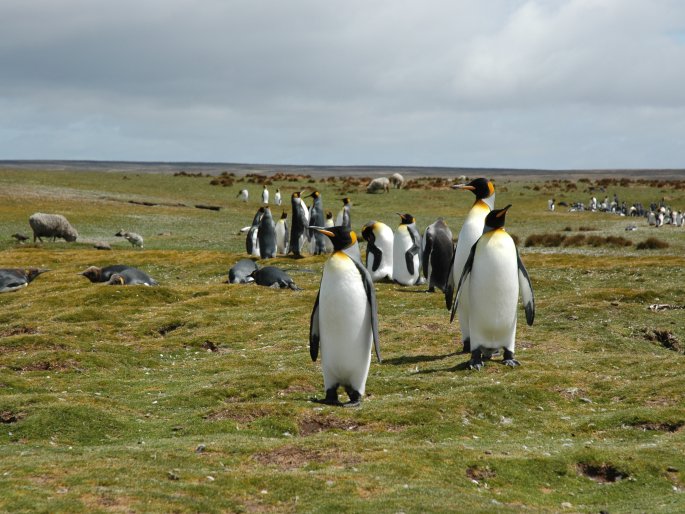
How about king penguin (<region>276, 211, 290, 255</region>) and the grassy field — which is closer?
the grassy field

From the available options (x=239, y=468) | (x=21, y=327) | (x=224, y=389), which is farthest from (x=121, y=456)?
(x=21, y=327)

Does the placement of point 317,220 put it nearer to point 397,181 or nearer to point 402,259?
point 402,259

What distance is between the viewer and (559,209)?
194ft

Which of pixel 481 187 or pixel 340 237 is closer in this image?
pixel 340 237

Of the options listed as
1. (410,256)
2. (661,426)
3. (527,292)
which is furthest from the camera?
(410,256)

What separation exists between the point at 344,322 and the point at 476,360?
3.01m

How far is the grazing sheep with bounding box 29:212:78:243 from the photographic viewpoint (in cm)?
3553

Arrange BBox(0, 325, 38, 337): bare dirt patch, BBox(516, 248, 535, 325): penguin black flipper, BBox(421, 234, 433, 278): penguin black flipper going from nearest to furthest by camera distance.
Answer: BBox(516, 248, 535, 325): penguin black flipper, BBox(0, 325, 38, 337): bare dirt patch, BBox(421, 234, 433, 278): penguin black flipper

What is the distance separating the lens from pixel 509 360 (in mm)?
13266

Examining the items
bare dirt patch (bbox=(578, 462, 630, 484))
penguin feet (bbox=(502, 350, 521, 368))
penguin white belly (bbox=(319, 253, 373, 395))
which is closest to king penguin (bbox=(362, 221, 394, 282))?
penguin feet (bbox=(502, 350, 521, 368))

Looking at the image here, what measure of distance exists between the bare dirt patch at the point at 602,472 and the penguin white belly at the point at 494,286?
4082 millimetres

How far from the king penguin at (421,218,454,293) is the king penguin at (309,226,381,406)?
32.7 ft

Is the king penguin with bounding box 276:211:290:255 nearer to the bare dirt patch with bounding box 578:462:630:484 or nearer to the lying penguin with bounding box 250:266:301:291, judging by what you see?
the lying penguin with bounding box 250:266:301:291

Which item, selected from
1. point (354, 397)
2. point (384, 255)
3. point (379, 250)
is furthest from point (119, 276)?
point (354, 397)
